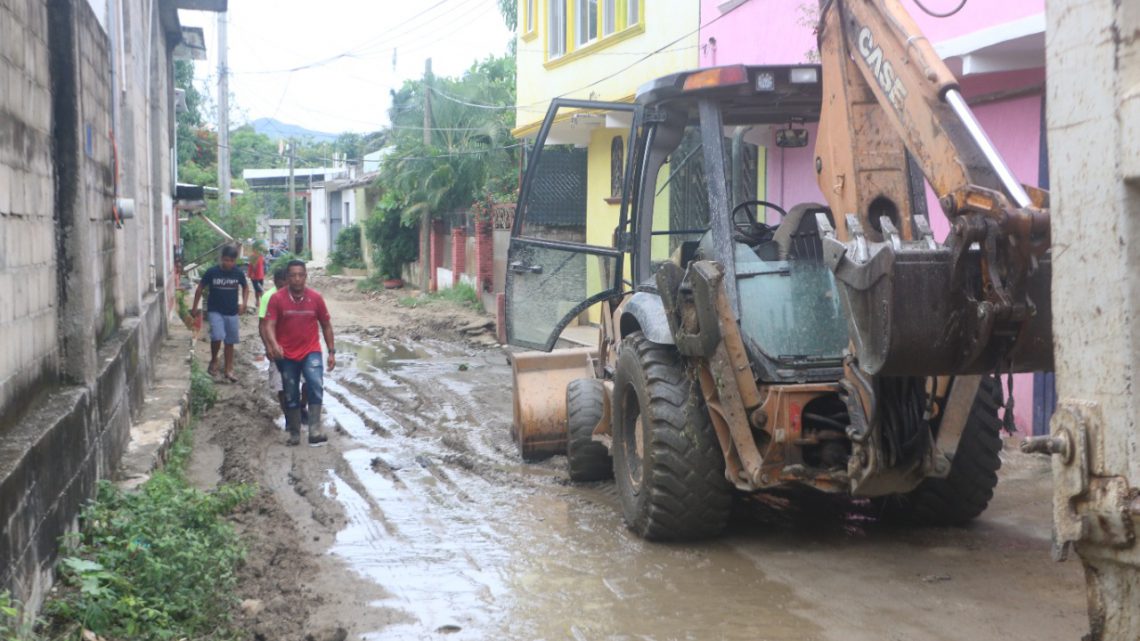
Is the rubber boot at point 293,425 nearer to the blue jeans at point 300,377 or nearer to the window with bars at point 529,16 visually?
the blue jeans at point 300,377

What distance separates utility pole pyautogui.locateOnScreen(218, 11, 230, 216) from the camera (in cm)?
3044

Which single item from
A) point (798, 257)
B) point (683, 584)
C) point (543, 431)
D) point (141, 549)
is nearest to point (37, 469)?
point (141, 549)

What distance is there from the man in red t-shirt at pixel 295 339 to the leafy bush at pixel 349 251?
3393 centimetres

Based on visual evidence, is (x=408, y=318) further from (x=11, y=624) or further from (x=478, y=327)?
(x=11, y=624)

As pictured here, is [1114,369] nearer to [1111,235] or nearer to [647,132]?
[1111,235]

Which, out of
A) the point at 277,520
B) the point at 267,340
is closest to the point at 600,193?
the point at 267,340

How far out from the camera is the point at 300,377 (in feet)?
35.8

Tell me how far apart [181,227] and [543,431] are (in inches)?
773

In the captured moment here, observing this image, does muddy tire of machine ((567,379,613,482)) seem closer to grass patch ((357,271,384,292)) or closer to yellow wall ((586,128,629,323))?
yellow wall ((586,128,629,323))

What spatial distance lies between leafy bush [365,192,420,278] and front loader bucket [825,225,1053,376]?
99.6 feet

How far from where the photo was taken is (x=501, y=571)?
20.7 ft

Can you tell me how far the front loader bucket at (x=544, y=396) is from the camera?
363 inches

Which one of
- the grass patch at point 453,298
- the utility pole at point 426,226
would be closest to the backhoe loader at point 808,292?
the grass patch at point 453,298

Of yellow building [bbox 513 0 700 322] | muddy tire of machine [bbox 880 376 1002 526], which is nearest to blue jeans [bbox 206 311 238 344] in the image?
yellow building [bbox 513 0 700 322]
